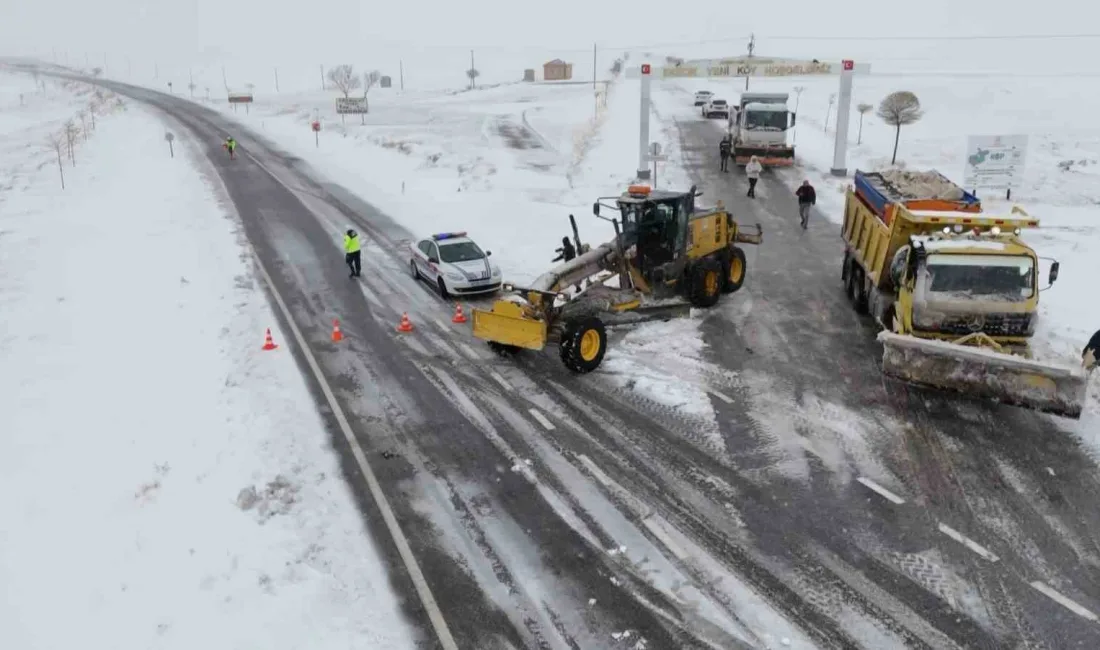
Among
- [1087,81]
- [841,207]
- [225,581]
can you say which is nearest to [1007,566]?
[225,581]

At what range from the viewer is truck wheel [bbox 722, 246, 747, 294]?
56.5ft

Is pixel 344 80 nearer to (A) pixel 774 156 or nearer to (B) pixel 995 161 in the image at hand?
(A) pixel 774 156

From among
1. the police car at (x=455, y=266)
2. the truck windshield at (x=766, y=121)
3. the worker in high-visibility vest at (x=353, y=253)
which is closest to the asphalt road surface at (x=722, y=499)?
the police car at (x=455, y=266)

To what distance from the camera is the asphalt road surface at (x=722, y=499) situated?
7488mm

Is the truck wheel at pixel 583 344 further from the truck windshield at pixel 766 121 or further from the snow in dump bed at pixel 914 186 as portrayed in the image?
the truck windshield at pixel 766 121

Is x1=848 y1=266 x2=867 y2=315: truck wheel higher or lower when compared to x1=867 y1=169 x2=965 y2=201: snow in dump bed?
lower

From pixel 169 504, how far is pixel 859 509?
814 centimetres

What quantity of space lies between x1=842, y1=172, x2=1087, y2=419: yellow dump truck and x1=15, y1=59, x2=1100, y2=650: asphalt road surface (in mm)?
632

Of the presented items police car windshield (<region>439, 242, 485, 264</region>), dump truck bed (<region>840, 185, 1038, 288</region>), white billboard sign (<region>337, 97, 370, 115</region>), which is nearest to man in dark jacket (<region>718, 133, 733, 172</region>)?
dump truck bed (<region>840, 185, 1038, 288</region>)

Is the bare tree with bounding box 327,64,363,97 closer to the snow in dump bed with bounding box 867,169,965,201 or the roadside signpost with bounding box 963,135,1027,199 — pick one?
the roadside signpost with bounding box 963,135,1027,199

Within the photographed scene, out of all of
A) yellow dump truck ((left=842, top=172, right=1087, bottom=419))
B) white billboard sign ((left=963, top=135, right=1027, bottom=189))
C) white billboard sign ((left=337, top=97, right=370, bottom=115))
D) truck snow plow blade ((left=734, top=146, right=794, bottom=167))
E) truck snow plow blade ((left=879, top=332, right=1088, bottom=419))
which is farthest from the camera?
white billboard sign ((left=337, top=97, right=370, bottom=115))

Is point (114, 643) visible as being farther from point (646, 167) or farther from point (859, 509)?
point (646, 167)

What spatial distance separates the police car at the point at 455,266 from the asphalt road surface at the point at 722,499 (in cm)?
203

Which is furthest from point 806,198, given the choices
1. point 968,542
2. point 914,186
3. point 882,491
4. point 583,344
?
point 968,542
